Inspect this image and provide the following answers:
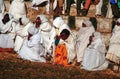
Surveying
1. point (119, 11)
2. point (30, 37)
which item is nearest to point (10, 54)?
point (30, 37)

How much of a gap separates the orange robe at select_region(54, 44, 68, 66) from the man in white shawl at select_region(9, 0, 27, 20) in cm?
327

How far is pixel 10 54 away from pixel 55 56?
1.90m

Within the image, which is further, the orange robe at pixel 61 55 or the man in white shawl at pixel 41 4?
the man in white shawl at pixel 41 4

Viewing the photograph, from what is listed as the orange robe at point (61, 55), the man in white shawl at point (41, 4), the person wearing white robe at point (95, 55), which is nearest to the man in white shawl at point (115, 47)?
the person wearing white robe at point (95, 55)

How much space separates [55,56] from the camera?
1517 centimetres

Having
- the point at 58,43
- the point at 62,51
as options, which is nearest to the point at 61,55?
the point at 62,51

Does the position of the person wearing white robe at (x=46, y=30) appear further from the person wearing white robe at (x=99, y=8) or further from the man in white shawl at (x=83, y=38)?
the person wearing white robe at (x=99, y=8)

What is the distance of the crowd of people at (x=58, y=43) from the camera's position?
14.9m

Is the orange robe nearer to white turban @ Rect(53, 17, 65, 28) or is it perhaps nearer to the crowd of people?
the crowd of people

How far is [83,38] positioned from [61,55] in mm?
944

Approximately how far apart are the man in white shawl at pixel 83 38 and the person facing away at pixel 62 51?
446mm

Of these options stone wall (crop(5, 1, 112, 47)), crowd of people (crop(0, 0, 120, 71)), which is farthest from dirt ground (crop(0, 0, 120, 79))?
stone wall (crop(5, 1, 112, 47))

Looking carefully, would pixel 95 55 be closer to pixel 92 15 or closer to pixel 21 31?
pixel 92 15

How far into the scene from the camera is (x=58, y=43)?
50.0 feet
